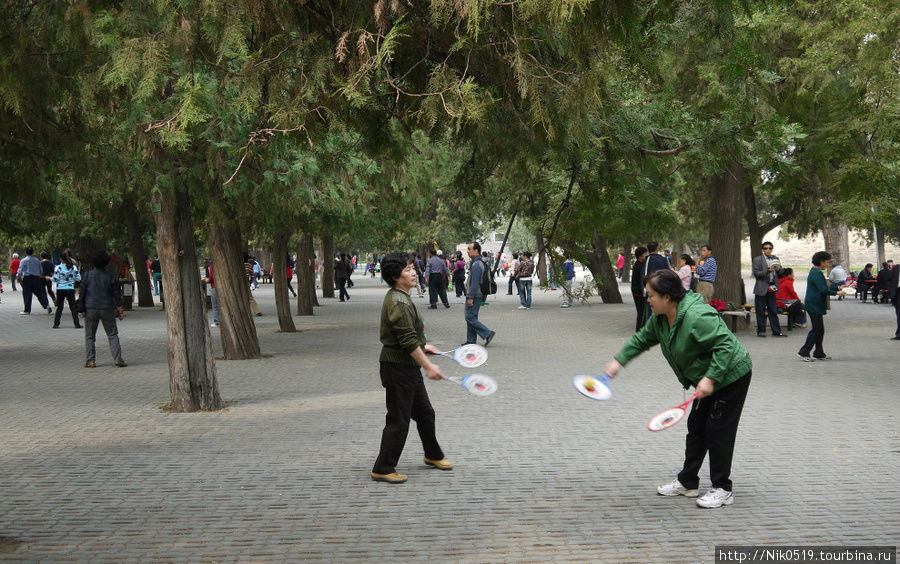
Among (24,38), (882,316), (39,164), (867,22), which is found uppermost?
(867,22)

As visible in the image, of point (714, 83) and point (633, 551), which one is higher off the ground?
point (714, 83)

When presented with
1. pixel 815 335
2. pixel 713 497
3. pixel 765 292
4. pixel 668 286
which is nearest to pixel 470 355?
pixel 668 286

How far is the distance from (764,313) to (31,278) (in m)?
21.1

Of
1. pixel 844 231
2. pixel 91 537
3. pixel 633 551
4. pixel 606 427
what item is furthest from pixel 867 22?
pixel 844 231

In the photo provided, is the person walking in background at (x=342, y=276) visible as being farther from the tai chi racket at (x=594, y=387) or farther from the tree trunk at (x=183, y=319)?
the tai chi racket at (x=594, y=387)

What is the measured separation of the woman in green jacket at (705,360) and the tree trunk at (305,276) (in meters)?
20.0

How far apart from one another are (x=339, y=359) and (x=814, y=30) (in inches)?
403

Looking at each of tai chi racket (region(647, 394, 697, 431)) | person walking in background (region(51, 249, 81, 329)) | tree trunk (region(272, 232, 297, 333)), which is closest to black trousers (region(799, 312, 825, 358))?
tai chi racket (region(647, 394, 697, 431))

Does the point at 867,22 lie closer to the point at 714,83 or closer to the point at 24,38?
the point at 714,83

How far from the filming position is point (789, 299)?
821 inches

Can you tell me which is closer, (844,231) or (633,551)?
(633,551)

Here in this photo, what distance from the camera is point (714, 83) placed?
12.9 meters

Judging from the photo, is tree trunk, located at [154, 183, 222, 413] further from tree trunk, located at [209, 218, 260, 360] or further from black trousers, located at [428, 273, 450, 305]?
black trousers, located at [428, 273, 450, 305]

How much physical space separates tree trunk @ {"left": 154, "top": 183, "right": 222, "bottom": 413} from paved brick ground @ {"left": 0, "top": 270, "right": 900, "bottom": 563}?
40 centimetres
